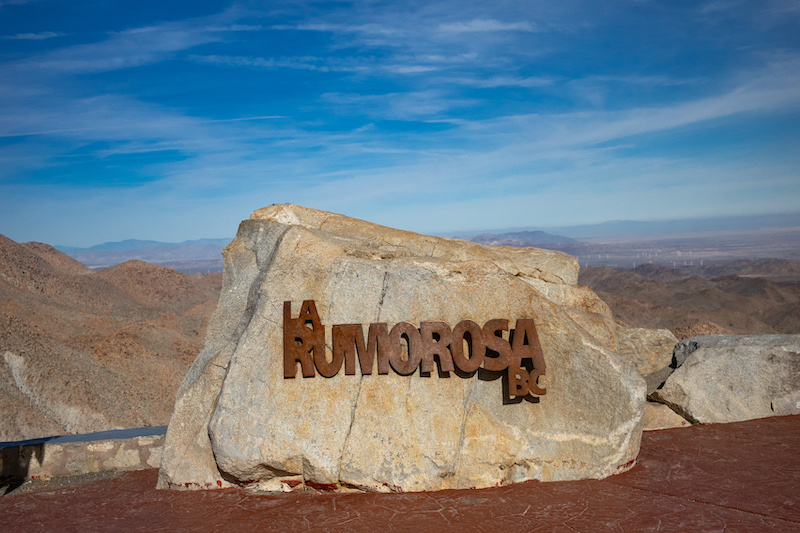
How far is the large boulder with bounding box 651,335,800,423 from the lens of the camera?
8.58 metres

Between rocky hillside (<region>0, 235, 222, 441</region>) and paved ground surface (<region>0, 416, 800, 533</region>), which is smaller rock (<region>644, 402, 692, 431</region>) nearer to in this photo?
paved ground surface (<region>0, 416, 800, 533</region>)

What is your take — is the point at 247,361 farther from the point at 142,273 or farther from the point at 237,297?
the point at 142,273

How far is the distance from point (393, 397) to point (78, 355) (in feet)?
50.1

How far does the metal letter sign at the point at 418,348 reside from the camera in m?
6.75

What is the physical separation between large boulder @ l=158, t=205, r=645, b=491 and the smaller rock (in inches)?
73.3

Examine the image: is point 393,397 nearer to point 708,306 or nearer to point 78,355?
point 78,355

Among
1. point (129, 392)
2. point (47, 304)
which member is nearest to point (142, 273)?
point (47, 304)

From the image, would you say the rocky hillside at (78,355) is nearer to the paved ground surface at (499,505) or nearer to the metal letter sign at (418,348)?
the paved ground surface at (499,505)

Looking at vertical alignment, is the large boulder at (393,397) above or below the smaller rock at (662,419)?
above

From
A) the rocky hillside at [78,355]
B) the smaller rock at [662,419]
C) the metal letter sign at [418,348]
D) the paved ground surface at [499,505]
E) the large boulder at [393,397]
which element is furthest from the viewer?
the rocky hillside at [78,355]

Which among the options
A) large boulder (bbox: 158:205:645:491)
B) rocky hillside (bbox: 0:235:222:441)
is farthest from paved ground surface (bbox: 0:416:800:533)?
rocky hillside (bbox: 0:235:222:441)

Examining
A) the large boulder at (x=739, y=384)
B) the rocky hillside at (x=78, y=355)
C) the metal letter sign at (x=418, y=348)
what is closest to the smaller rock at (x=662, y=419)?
A: the large boulder at (x=739, y=384)

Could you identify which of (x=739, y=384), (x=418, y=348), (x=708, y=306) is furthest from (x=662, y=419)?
(x=708, y=306)

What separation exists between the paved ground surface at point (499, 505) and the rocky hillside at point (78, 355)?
880 cm
